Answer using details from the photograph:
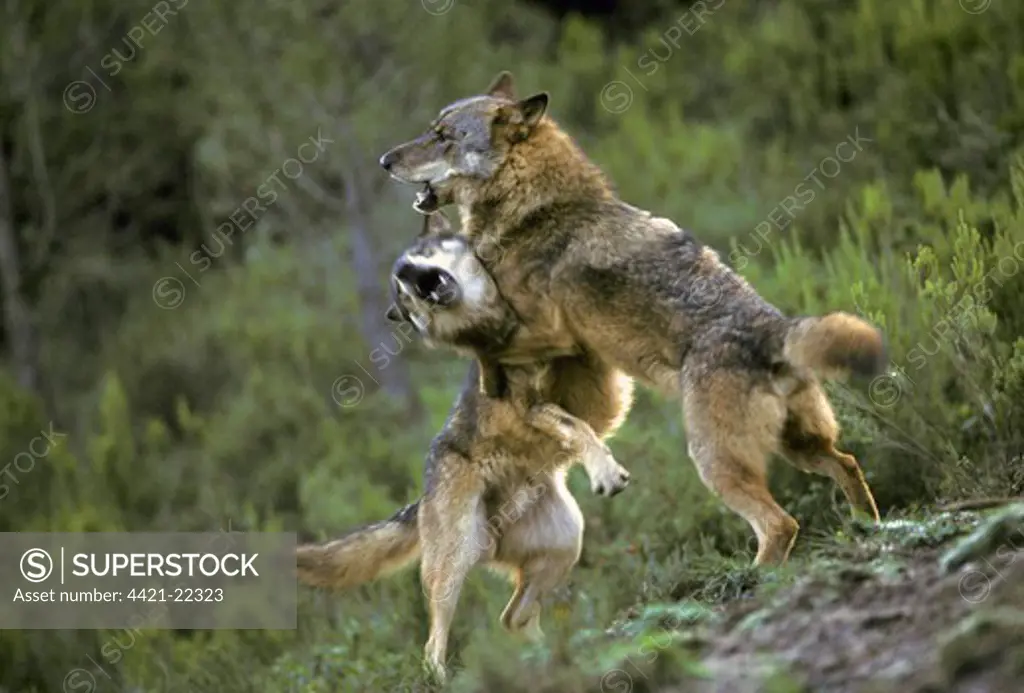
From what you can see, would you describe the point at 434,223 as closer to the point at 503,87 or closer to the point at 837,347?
the point at 503,87

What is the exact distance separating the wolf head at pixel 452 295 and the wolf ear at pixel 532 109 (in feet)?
2.13

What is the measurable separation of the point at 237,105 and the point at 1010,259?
36.1 ft

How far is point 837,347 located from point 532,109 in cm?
235

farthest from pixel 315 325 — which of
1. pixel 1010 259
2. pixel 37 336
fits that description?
pixel 1010 259

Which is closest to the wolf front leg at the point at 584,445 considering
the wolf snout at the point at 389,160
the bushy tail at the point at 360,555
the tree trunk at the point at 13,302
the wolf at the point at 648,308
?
the wolf at the point at 648,308

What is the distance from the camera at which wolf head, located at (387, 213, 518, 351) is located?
7570 millimetres

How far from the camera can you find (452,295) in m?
7.59

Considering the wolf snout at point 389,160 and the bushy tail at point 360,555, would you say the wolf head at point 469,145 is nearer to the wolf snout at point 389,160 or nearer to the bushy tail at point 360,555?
the wolf snout at point 389,160

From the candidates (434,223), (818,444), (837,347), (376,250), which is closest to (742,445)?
(818,444)

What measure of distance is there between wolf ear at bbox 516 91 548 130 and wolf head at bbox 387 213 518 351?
0.65 m

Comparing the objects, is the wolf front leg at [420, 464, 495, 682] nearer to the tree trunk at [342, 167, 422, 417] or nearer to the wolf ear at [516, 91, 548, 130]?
the wolf ear at [516, 91, 548, 130]

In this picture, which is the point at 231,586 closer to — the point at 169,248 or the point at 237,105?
the point at 237,105

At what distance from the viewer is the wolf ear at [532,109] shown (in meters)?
7.84

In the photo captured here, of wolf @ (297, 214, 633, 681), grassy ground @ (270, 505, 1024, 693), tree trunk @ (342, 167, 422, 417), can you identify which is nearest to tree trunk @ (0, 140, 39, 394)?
tree trunk @ (342, 167, 422, 417)
